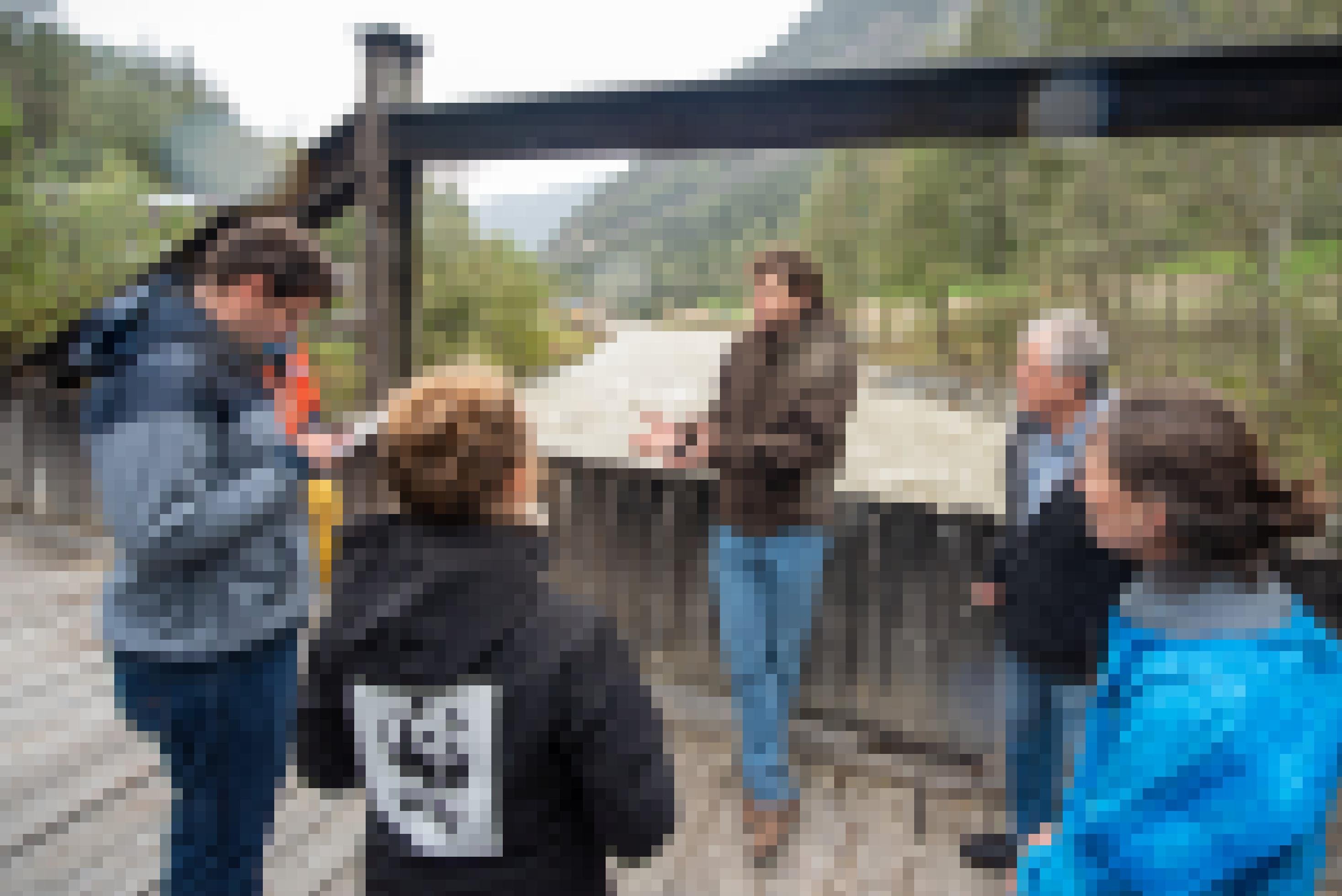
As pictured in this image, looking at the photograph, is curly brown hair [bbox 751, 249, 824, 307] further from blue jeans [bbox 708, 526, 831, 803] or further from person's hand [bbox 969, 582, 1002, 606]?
person's hand [bbox 969, 582, 1002, 606]

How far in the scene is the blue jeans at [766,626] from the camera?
234 cm

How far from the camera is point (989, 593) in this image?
2.22 metres

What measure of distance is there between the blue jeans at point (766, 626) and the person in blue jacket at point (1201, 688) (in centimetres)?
130

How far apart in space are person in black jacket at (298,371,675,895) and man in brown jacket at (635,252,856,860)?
1118 mm

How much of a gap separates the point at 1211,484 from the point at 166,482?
138 centimetres

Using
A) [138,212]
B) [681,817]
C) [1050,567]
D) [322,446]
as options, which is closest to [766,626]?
[681,817]

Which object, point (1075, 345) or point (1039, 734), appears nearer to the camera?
point (1075, 345)

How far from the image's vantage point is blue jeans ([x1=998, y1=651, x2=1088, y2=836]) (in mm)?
1931

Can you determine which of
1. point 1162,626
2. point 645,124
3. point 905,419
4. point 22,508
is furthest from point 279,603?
point 22,508

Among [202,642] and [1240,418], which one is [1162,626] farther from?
[202,642]

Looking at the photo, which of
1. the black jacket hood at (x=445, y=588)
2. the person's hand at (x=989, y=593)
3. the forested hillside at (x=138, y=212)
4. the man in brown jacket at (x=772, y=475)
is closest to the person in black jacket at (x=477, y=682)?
the black jacket hood at (x=445, y=588)

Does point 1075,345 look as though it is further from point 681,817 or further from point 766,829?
point 681,817

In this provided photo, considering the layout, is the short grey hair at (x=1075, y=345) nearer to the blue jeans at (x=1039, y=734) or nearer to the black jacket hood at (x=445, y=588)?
the blue jeans at (x=1039, y=734)

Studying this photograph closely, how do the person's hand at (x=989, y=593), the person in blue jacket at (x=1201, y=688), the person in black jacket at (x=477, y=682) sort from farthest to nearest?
1. the person's hand at (x=989, y=593)
2. the person in black jacket at (x=477, y=682)
3. the person in blue jacket at (x=1201, y=688)
